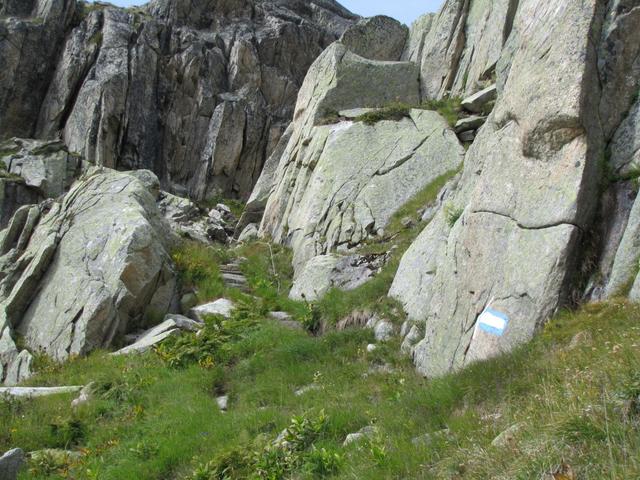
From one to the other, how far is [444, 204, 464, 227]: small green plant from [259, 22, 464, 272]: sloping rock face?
5.48 metres

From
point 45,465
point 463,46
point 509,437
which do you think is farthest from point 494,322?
point 463,46

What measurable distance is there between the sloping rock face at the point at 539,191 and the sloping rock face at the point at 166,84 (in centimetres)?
3130

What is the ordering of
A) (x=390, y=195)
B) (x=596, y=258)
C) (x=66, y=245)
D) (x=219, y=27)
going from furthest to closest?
(x=219, y=27)
(x=390, y=195)
(x=66, y=245)
(x=596, y=258)

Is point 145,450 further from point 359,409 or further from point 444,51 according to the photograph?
point 444,51

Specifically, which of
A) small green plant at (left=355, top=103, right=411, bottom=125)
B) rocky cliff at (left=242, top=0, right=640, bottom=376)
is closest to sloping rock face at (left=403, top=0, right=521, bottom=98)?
small green plant at (left=355, top=103, right=411, bottom=125)

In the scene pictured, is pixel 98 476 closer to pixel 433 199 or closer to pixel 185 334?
pixel 185 334

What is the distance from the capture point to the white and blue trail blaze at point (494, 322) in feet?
27.2

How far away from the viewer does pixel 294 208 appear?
22.6m

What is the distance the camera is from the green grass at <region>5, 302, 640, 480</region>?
4922mm

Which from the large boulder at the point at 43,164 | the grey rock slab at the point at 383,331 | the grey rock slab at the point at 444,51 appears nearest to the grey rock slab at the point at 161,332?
the grey rock slab at the point at 383,331

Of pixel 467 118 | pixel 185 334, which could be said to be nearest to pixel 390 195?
pixel 467 118

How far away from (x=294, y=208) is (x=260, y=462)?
15.5 meters

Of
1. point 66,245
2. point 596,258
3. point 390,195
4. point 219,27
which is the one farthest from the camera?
point 219,27

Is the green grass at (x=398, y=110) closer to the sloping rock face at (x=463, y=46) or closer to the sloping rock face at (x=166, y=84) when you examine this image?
the sloping rock face at (x=463, y=46)
